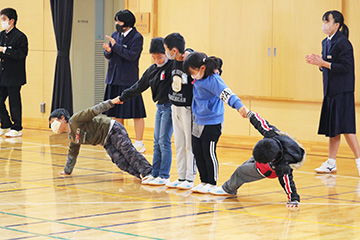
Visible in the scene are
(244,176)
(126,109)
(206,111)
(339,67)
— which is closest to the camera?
(244,176)

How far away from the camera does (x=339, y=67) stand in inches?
252

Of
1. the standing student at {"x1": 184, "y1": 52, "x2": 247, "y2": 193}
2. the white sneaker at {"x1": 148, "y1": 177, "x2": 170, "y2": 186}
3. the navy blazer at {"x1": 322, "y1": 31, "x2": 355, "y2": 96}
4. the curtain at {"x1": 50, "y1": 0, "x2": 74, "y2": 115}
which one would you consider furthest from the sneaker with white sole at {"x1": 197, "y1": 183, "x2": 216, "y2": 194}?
the curtain at {"x1": 50, "y1": 0, "x2": 74, "y2": 115}

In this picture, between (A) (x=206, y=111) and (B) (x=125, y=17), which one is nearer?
(A) (x=206, y=111)

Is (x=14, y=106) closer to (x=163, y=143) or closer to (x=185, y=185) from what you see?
(x=163, y=143)

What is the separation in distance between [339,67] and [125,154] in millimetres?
2246

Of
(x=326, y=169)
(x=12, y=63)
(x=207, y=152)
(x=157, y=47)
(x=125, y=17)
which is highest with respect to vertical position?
(x=125, y=17)

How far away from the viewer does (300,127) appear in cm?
804

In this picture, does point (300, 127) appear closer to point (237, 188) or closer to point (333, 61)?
point (333, 61)

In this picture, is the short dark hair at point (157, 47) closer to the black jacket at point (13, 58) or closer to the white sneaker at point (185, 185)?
the white sneaker at point (185, 185)

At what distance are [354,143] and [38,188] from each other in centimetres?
301

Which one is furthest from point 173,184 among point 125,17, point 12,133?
point 12,133

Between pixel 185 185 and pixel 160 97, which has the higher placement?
pixel 160 97

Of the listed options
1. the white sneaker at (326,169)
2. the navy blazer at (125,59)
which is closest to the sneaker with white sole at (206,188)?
the white sneaker at (326,169)

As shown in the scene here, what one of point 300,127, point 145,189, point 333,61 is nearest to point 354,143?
point 333,61
